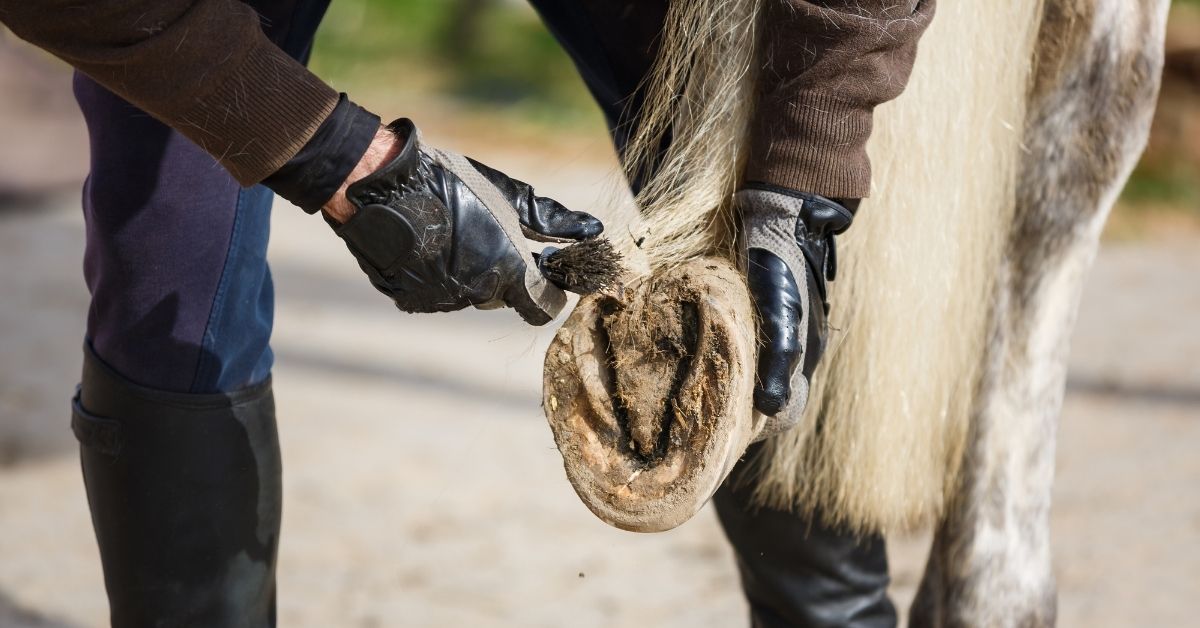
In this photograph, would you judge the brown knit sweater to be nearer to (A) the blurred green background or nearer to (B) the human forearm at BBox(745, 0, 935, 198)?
(B) the human forearm at BBox(745, 0, 935, 198)

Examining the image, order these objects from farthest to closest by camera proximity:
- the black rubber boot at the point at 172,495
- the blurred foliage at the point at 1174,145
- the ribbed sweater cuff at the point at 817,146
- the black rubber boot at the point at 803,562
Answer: the blurred foliage at the point at 1174,145 → the black rubber boot at the point at 803,562 → the black rubber boot at the point at 172,495 → the ribbed sweater cuff at the point at 817,146

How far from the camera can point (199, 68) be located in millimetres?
734

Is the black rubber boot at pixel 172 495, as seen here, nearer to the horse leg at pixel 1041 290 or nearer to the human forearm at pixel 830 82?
the human forearm at pixel 830 82

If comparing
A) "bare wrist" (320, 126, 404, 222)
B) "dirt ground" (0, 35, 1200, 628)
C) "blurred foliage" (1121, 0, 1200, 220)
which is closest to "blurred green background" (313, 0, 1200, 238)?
"blurred foliage" (1121, 0, 1200, 220)

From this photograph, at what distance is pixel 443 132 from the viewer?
4785 millimetres

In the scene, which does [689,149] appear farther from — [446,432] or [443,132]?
[443,132]

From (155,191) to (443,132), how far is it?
3.93 m

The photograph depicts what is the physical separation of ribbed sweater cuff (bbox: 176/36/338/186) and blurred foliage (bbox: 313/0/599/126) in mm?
4191

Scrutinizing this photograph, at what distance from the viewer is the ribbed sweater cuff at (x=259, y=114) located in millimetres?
746

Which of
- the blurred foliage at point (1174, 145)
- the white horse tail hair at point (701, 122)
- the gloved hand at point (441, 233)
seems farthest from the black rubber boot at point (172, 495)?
the blurred foliage at point (1174, 145)

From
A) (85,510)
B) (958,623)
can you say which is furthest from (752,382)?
(85,510)

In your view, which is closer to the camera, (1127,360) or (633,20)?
(633,20)

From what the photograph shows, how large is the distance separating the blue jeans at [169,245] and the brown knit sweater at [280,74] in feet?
0.56

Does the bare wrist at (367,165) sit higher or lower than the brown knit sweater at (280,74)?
lower
